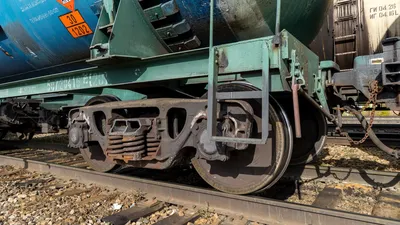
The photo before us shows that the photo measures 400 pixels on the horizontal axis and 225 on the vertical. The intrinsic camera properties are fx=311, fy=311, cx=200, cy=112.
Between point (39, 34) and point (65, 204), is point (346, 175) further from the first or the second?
point (39, 34)

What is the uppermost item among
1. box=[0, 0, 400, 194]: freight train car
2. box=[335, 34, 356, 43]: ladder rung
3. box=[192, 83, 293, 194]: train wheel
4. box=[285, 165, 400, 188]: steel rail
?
box=[335, 34, 356, 43]: ladder rung

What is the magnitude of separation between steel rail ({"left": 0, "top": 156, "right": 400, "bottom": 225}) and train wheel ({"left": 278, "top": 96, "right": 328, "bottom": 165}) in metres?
1.67

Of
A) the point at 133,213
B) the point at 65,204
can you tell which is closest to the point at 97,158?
the point at 65,204

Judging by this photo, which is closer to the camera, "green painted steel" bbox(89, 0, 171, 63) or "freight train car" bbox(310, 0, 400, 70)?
"green painted steel" bbox(89, 0, 171, 63)

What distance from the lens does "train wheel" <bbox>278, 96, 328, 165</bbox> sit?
14.4ft

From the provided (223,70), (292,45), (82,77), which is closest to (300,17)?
(292,45)

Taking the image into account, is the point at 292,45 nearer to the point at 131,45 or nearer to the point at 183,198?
the point at 131,45

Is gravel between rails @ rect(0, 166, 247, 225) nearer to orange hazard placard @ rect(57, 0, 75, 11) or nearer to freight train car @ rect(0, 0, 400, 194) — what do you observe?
freight train car @ rect(0, 0, 400, 194)

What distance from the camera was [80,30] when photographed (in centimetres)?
430

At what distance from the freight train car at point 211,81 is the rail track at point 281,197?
0.21 metres

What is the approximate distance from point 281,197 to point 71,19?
3.64 metres

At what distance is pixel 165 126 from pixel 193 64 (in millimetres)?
776

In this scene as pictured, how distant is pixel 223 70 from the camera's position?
3.14 metres

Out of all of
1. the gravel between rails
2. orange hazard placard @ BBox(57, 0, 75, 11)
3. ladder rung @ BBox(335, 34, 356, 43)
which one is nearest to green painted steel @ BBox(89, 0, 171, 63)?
orange hazard placard @ BBox(57, 0, 75, 11)
